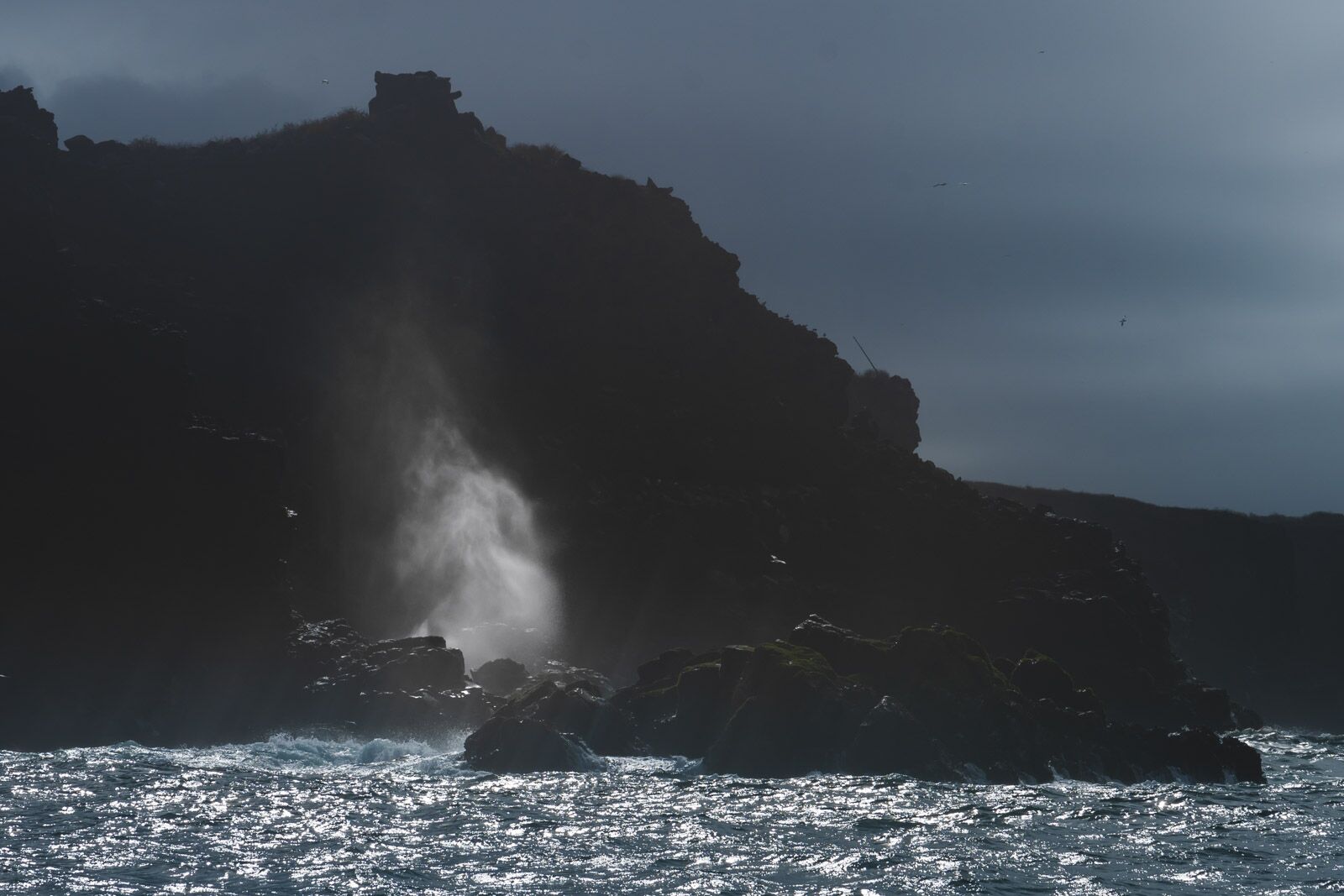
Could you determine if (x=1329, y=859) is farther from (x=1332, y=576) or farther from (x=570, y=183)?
(x=1332, y=576)

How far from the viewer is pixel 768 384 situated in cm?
9475

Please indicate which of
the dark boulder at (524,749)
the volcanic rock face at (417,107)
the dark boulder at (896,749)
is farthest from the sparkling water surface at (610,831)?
the volcanic rock face at (417,107)

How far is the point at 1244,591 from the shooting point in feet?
388

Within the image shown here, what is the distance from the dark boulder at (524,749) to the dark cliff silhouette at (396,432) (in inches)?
511

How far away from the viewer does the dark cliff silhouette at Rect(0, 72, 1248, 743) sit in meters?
55.6

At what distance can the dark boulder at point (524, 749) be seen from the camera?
139 ft

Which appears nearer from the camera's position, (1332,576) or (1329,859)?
(1329,859)

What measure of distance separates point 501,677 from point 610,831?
88.4 ft

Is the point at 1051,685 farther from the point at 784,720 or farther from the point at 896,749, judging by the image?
the point at 784,720

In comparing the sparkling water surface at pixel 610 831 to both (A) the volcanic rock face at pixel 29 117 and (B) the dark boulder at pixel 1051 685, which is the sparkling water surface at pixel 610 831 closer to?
(B) the dark boulder at pixel 1051 685

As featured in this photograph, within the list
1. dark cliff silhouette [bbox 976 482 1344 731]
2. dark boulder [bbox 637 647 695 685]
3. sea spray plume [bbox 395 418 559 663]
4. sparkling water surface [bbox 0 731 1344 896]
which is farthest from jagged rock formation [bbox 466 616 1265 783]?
dark cliff silhouette [bbox 976 482 1344 731]

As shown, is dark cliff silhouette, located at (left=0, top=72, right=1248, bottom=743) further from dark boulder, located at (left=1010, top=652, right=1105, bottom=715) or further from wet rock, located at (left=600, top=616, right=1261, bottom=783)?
wet rock, located at (left=600, top=616, right=1261, bottom=783)

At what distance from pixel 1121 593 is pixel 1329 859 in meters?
51.4

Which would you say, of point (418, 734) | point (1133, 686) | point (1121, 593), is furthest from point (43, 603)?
point (1121, 593)
